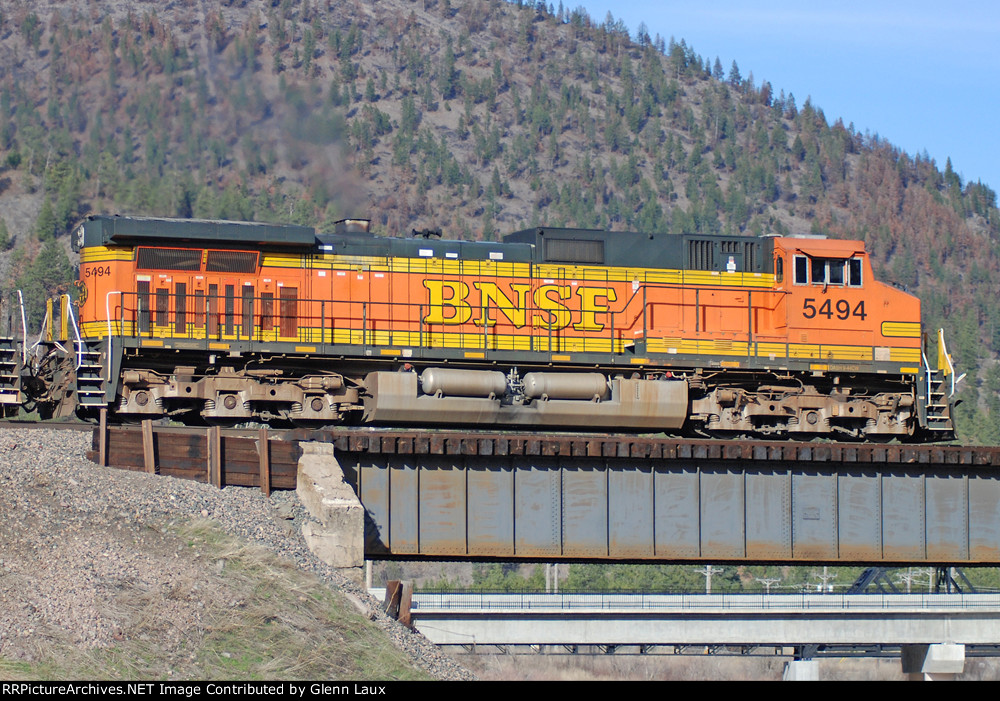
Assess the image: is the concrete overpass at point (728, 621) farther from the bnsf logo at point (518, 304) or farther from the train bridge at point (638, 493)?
the train bridge at point (638, 493)

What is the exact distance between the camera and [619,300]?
21.9 m

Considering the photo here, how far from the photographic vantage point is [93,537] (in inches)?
570

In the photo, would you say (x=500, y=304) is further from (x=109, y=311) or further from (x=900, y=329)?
(x=900, y=329)

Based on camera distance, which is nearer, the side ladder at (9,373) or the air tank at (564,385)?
the side ladder at (9,373)

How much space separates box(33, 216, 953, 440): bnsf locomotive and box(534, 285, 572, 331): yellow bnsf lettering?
0.13 ft

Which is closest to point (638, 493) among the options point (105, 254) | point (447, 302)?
point (447, 302)

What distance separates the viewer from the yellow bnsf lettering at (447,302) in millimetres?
21281

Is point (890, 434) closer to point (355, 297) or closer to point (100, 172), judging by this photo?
point (355, 297)

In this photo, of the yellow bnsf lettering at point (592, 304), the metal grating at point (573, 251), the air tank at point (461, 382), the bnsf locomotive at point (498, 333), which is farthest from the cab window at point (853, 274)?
the air tank at point (461, 382)

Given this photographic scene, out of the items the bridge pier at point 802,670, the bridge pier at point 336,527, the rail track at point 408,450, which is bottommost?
the bridge pier at point 802,670

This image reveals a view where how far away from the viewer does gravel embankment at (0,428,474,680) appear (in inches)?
497

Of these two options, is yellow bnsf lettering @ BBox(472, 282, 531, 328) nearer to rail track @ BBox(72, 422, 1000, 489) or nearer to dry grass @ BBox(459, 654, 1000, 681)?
rail track @ BBox(72, 422, 1000, 489)

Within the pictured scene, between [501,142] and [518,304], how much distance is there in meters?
134
